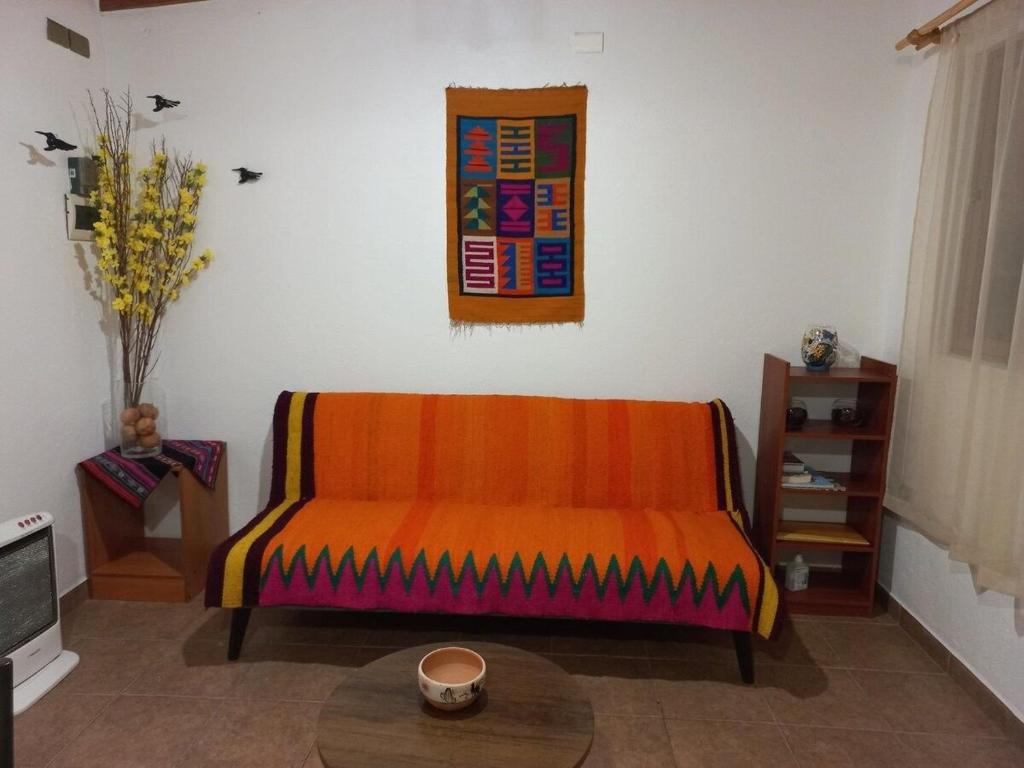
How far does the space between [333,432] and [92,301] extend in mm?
1135

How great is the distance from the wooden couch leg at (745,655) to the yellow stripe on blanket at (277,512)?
163 centimetres

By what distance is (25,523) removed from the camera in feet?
7.02

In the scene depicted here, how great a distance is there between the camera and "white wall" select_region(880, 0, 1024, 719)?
6.64ft

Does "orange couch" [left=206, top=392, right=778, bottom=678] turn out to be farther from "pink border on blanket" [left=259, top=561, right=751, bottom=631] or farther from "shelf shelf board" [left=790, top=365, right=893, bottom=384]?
"shelf shelf board" [left=790, top=365, right=893, bottom=384]

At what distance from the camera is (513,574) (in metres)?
2.20

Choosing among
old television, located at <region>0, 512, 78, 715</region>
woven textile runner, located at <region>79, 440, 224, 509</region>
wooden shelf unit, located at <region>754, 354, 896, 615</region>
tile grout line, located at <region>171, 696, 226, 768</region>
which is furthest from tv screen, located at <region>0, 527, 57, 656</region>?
wooden shelf unit, located at <region>754, 354, 896, 615</region>

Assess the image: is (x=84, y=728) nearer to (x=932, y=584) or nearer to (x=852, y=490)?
(x=852, y=490)

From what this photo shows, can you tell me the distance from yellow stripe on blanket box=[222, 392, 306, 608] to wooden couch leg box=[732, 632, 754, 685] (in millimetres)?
1633

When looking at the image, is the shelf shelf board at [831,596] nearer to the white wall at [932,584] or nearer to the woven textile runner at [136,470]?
the white wall at [932,584]

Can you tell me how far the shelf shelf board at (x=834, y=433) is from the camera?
2.52m

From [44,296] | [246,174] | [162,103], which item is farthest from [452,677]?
[162,103]

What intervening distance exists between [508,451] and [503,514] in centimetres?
27

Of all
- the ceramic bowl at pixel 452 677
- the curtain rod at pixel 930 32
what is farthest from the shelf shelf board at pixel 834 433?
the ceramic bowl at pixel 452 677

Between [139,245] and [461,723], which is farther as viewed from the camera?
[139,245]
